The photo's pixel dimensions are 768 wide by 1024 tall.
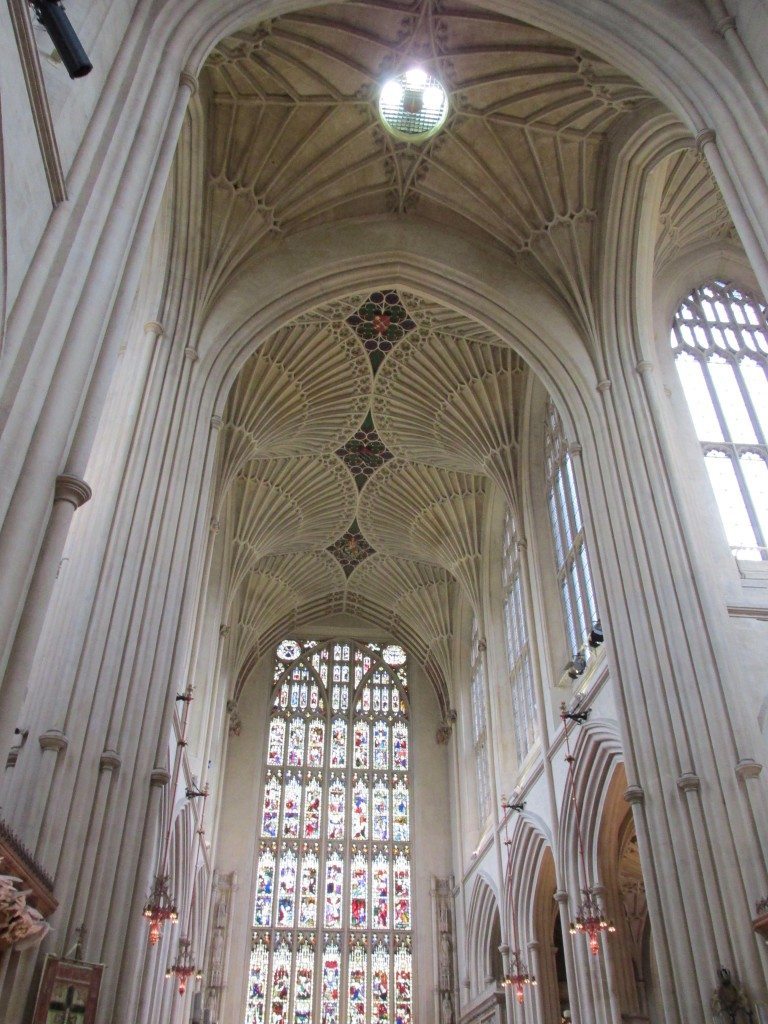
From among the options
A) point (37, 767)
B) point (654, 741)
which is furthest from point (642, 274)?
point (37, 767)

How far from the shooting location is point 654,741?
11.5 meters

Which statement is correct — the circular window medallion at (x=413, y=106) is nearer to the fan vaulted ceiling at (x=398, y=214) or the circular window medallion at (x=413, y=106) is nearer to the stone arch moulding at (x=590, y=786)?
the fan vaulted ceiling at (x=398, y=214)

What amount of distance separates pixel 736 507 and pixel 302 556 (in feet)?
45.9

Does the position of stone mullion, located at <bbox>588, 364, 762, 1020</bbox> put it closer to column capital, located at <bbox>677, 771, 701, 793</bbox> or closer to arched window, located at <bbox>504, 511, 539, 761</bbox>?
column capital, located at <bbox>677, 771, 701, 793</bbox>

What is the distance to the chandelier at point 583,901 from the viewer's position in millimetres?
12727

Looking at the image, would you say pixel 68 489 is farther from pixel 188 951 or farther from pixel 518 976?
pixel 188 951

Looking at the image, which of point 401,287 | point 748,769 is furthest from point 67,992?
point 401,287

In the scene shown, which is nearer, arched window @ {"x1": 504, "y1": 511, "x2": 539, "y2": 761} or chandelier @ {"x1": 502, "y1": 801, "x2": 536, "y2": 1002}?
chandelier @ {"x1": 502, "y1": 801, "x2": 536, "y2": 1002}

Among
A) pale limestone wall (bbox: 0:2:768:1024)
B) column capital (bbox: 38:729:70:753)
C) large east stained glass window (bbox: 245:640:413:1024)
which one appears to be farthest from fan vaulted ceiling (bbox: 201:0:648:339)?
large east stained glass window (bbox: 245:640:413:1024)

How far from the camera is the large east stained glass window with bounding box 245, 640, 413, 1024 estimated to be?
2338 cm

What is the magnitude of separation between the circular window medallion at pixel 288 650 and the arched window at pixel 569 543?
12.6 m

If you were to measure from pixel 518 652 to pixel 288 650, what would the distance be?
10365 mm

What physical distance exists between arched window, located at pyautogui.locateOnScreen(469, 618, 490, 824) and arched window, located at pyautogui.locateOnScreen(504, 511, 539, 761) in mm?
1871

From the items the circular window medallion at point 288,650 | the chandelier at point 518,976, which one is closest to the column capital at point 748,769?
the chandelier at point 518,976
